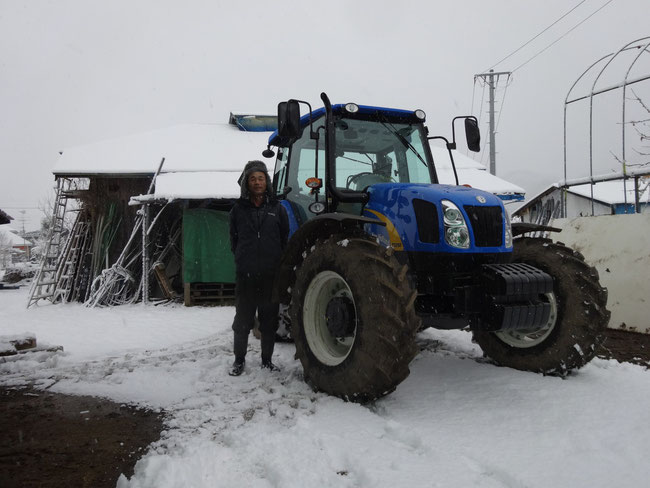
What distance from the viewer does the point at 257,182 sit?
14.1 ft

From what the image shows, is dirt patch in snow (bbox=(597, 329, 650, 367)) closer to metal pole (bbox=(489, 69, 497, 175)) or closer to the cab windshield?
the cab windshield

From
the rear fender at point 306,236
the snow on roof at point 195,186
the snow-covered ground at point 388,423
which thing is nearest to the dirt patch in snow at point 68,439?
the snow-covered ground at point 388,423

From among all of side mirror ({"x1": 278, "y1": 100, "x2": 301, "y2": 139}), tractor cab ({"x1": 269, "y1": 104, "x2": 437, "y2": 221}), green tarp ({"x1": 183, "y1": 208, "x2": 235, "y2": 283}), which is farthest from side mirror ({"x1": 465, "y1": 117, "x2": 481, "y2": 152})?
green tarp ({"x1": 183, "y1": 208, "x2": 235, "y2": 283})

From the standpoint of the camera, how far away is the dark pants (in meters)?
4.28

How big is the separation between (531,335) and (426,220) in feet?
5.26

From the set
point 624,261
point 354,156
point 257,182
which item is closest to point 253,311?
point 257,182

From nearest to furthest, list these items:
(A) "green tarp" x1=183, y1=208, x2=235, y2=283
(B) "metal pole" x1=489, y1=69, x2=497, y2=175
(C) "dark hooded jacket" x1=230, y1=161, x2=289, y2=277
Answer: (C) "dark hooded jacket" x1=230, y1=161, x2=289, y2=277, (A) "green tarp" x1=183, y1=208, x2=235, y2=283, (B) "metal pole" x1=489, y1=69, x2=497, y2=175

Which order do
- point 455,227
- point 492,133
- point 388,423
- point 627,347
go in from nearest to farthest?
point 388,423, point 455,227, point 627,347, point 492,133

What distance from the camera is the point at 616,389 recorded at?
3506 mm

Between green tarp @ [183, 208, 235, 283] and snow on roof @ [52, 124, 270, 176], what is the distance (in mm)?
1814

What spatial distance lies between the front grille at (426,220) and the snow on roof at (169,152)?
9235 millimetres

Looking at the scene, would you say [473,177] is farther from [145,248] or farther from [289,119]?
[289,119]

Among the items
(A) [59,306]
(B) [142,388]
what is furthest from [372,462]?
(A) [59,306]

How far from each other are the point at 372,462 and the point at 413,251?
1.60 metres
